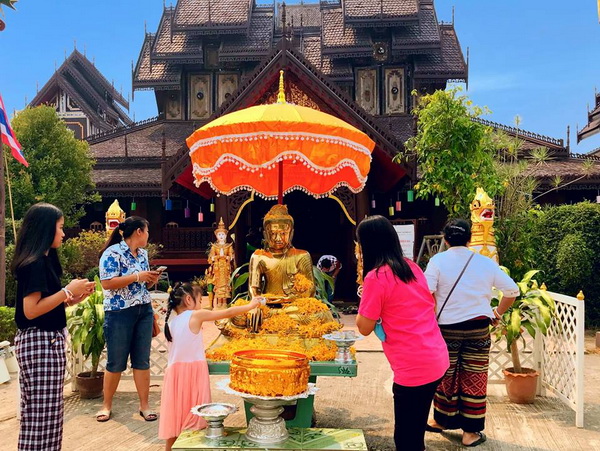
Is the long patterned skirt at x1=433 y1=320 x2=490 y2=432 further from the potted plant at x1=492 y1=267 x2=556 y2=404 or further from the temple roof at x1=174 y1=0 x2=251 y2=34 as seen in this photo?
the temple roof at x1=174 y1=0 x2=251 y2=34

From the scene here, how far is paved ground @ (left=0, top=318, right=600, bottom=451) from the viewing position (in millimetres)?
4453

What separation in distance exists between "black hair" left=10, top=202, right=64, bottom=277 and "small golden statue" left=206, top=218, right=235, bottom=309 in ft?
28.7

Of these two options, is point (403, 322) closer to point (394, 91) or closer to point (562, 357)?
point (562, 357)

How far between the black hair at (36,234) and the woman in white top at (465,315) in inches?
105

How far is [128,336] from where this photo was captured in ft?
15.8

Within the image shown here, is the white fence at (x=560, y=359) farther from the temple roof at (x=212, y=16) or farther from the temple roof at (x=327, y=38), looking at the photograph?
the temple roof at (x=212, y=16)

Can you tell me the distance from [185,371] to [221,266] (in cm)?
833

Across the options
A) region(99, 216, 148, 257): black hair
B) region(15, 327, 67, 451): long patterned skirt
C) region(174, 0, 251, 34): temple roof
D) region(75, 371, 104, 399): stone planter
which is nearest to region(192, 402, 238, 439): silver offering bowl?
region(15, 327, 67, 451): long patterned skirt

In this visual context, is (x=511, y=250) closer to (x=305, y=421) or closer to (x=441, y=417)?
(x=441, y=417)

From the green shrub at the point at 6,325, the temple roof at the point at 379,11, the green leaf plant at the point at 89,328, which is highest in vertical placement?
the temple roof at the point at 379,11

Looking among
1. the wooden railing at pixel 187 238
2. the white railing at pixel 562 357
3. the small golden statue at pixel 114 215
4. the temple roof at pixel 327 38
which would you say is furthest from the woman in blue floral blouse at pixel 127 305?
the temple roof at pixel 327 38

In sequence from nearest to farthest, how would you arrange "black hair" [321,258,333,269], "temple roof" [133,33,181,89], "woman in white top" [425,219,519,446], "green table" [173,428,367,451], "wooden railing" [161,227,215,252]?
"green table" [173,428,367,451]
"woman in white top" [425,219,519,446]
"black hair" [321,258,333,269]
"wooden railing" [161,227,215,252]
"temple roof" [133,33,181,89]

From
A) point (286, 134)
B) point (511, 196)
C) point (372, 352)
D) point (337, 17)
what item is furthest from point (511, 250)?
point (337, 17)

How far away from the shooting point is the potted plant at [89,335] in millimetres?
5602
